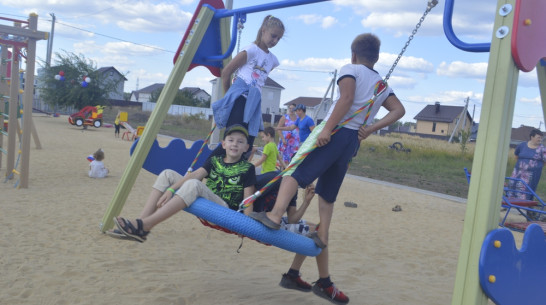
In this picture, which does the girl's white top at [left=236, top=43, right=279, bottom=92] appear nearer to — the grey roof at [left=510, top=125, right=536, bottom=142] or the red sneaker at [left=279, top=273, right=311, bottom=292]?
the red sneaker at [left=279, top=273, right=311, bottom=292]

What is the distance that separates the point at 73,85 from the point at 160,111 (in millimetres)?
29357

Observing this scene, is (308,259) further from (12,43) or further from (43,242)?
(12,43)

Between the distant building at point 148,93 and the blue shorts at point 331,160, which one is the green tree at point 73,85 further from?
the distant building at point 148,93

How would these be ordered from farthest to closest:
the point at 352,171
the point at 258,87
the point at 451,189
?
the point at 352,171 → the point at 451,189 → the point at 258,87

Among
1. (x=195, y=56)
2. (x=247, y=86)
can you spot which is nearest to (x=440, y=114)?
(x=195, y=56)

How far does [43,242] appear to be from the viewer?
15.6ft

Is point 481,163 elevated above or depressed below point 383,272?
above

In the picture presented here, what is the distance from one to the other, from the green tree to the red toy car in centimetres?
491

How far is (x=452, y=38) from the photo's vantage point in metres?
2.91

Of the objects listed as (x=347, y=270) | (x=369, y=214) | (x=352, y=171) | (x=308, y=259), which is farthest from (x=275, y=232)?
(x=352, y=171)

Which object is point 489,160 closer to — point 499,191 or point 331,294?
point 499,191

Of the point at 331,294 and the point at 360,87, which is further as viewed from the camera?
the point at 331,294

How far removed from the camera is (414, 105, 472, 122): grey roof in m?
59.5

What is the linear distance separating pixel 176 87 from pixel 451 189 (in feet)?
33.1
